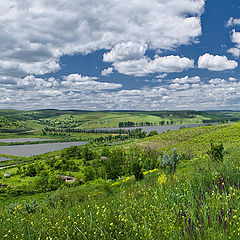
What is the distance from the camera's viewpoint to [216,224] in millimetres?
Result: 2801

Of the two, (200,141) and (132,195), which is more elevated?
(132,195)

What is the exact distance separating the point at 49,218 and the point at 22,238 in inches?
34.9

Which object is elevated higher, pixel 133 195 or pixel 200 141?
pixel 133 195

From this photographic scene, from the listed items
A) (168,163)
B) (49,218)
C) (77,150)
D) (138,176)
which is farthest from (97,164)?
(49,218)

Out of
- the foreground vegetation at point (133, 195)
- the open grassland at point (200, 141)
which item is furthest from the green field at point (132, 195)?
the open grassland at point (200, 141)

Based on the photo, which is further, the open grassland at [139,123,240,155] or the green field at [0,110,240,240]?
the open grassland at [139,123,240,155]

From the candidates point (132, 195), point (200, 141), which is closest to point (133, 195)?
point (132, 195)

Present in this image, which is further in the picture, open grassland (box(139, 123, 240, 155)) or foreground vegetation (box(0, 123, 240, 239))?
open grassland (box(139, 123, 240, 155))

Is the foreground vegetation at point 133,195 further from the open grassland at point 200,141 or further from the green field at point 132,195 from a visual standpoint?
the open grassland at point 200,141

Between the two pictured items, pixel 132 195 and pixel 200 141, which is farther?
pixel 200 141

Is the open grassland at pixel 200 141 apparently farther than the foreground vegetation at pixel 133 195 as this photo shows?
Yes

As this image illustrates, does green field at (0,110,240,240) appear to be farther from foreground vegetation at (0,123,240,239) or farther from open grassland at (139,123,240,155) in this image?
open grassland at (139,123,240,155)

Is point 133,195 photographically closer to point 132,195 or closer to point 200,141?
point 132,195

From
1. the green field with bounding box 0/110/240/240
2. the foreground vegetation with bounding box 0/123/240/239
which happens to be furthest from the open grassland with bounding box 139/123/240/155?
the green field with bounding box 0/110/240/240
